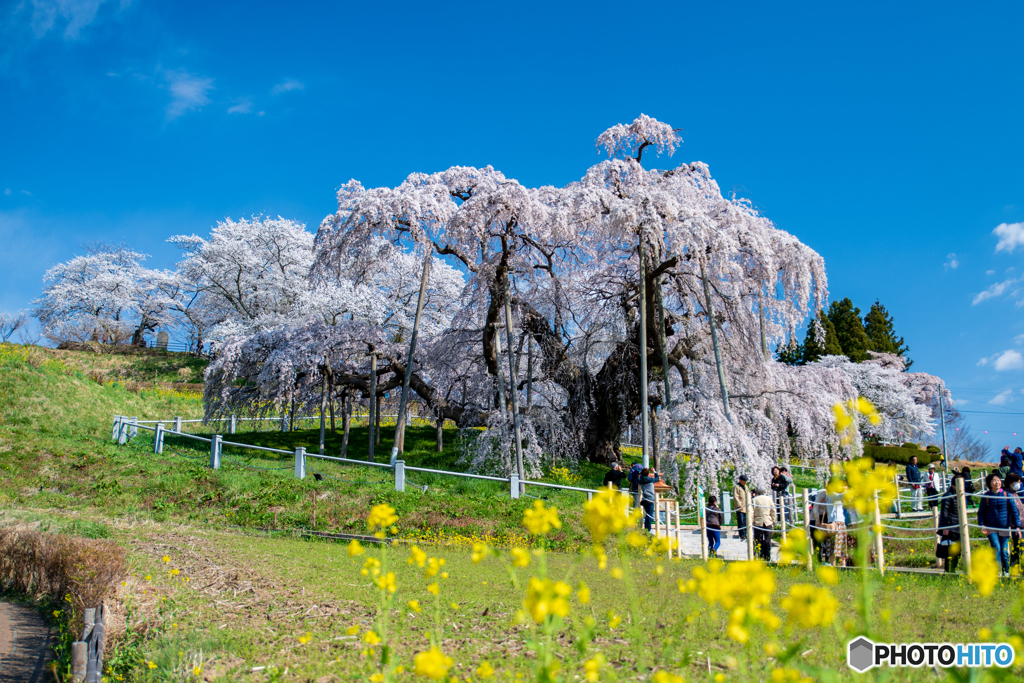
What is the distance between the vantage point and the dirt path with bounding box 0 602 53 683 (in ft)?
19.5

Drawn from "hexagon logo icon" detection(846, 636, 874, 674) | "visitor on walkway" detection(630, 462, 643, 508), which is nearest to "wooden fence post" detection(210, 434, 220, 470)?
"visitor on walkway" detection(630, 462, 643, 508)

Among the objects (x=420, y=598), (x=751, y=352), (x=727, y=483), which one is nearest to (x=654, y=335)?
(x=751, y=352)

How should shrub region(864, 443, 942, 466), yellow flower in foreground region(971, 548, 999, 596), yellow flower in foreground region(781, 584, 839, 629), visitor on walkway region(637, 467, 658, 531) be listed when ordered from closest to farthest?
yellow flower in foreground region(781, 584, 839, 629)
yellow flower in foreground region(971, 548, 999, 596)
visitor on walkway region(637, 467, 658, 531)
shrub region(864, 443, 942, 466)

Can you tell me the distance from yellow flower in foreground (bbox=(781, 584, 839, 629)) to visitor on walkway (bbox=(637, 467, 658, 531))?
1082 centimetres

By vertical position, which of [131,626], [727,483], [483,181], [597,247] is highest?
[483,181]

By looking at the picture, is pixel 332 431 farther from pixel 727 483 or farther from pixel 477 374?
pixel 727 483

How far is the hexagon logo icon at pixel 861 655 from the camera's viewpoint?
2.40m

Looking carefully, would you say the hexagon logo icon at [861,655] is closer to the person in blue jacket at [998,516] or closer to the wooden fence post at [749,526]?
the person in blue jacket at [998,516]

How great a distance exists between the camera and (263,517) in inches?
532

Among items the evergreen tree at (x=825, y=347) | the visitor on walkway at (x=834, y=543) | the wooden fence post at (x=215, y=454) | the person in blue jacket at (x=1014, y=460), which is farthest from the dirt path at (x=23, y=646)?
the evergreen tree at (x=825, y=347)

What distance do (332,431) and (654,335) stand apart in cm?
1515

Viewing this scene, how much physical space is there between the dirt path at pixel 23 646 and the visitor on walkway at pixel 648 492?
365 inches

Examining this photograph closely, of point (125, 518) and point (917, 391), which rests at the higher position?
point (917, 391)

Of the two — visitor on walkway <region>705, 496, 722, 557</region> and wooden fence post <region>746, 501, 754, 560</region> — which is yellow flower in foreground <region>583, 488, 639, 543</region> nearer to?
wooden fence post <region>746, 501, 754, 560</region>
